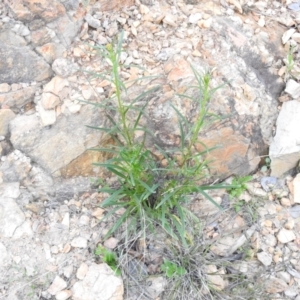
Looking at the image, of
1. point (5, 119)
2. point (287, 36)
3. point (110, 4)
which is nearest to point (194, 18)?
point (110, 4)

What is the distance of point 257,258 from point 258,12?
1437mm

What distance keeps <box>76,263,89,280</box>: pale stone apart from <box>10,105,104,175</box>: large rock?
0.51 metres


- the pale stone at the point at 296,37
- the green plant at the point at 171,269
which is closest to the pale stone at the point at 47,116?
the green plant at the point at 171,269

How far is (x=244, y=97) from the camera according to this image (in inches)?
105

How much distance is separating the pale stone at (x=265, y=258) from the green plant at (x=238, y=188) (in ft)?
1.09

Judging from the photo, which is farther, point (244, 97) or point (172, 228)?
point (244, 97)

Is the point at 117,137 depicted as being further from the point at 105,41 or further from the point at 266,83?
the point at 266,83

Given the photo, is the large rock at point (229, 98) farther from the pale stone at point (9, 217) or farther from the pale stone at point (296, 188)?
the pale stone at point (9, 217)

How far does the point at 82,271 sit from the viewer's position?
94.7 inches

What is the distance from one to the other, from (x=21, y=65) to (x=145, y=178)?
87cm

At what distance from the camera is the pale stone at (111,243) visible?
2482mm

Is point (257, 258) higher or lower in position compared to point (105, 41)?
lower

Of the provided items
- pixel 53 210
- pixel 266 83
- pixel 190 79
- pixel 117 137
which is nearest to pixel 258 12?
pixel 266 83

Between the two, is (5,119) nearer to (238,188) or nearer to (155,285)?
(155,285)
